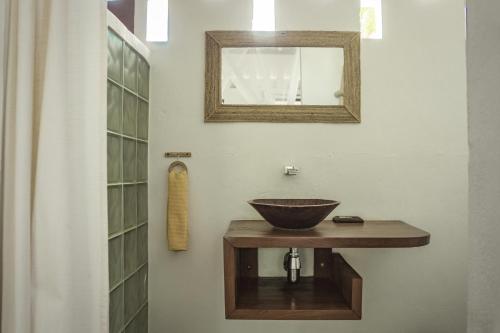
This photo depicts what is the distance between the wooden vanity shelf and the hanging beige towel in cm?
28

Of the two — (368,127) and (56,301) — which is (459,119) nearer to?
(368,127)

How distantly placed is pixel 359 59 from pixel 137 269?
165cm

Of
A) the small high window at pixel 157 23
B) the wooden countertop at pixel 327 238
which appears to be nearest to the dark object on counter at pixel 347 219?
the wooden countertop at pixel 327 238

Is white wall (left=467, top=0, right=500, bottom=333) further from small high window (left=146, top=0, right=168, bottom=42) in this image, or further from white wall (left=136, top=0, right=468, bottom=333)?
small high window (left=146, top=0, right=168, bottom=42)

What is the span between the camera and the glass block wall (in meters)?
1.44

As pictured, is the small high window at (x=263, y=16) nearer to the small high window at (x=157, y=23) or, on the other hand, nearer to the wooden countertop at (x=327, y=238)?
the small high window at (x=157, y=23)

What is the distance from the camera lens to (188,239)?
6.29ft

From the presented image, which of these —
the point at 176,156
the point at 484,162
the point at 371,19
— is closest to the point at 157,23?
the point at 176,156

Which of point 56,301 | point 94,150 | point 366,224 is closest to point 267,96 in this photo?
point 366,224

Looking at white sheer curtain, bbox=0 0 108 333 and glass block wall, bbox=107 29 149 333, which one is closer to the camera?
white sheer curtain, bbox=0 0 108 333

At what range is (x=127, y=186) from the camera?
1.60 metres

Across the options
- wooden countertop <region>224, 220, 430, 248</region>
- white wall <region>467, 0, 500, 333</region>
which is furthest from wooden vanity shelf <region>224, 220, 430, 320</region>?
white wall <region>467, 0, 500, 333</region>

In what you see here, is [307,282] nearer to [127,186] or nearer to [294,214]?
→ [294,214]

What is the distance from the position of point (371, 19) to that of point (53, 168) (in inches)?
69.6
